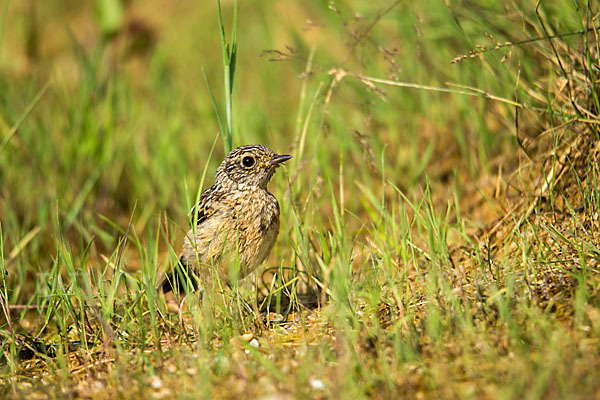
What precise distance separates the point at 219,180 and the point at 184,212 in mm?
886

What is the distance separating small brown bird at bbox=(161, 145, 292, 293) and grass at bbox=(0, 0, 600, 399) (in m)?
0.16

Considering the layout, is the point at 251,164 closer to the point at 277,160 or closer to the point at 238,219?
the point at 277,160

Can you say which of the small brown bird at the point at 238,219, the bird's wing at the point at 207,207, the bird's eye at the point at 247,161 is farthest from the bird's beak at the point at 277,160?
the bird's wing at the point at 207,207

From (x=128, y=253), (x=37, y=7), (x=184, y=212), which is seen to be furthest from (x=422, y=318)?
(x=37, y=7)

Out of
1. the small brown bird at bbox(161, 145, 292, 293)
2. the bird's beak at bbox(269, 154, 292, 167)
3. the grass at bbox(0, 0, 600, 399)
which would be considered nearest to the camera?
the grass at bbox(0, 0, 600, 399)

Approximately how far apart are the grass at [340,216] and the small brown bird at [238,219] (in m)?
0.16

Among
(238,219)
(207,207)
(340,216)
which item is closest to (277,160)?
(238,219)

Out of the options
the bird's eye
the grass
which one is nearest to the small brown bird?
the bird's eye

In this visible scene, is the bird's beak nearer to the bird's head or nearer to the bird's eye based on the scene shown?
the bird's head

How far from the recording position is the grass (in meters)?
2.78

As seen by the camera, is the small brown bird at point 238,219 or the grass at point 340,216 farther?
the small brown bird at point 238,219

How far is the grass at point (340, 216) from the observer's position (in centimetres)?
278

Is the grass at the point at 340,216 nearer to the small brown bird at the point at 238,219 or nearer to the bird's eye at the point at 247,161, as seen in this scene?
the small brown bird at the point at 238,219

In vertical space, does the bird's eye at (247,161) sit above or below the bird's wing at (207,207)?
above
